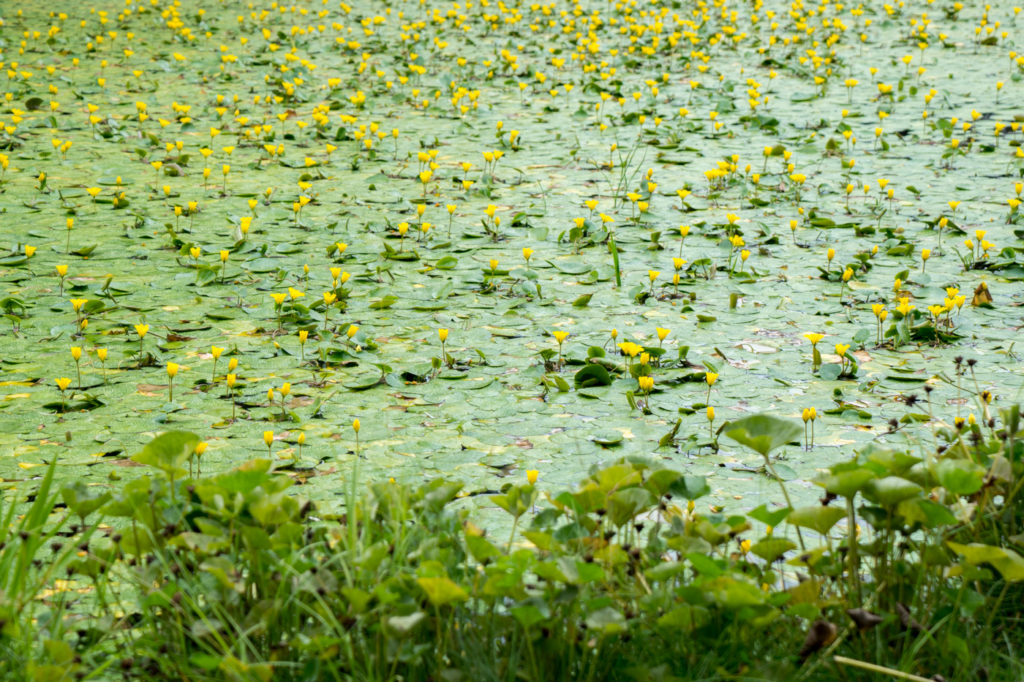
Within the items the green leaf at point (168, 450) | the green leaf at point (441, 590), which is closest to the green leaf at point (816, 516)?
the green leaf at point (441, 590)

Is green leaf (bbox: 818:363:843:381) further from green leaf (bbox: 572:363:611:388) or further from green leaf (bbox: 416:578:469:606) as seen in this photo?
green leaf (bbox: 416:578:469:606)

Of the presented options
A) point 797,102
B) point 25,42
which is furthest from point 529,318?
point 25,42

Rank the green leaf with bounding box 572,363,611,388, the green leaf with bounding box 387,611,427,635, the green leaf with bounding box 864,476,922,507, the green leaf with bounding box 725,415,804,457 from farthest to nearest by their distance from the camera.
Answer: the green leaf with bounding box 572,363,611,388 < the green leaf with bounding box 725,415,804,457 < the green leaf with bounding box 864,476,922,507 < the green leaf with bounding box 387,611,427,635

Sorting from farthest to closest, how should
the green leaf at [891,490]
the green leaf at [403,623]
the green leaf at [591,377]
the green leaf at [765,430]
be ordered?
the green leaf at [591,377] < the green leaf at [765,430] < the green leaf at [891,490] < the green leaf at [403,623]

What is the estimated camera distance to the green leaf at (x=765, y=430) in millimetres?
Answer: 1468

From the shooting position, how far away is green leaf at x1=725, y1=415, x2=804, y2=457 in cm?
147

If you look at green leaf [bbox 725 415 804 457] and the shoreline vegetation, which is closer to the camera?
the shoreline vegetation

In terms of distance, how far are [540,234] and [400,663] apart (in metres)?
2.50

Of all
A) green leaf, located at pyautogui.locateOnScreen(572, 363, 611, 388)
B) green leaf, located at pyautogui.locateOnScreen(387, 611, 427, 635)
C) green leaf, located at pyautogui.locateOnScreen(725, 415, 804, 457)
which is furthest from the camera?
green leaf, located at pyautogui.locateOnScreen(572, 363, 611, 388)

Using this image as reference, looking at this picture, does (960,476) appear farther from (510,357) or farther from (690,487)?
(510,357)

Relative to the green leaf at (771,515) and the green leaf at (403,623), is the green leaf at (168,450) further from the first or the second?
the green leaf at (771,515)

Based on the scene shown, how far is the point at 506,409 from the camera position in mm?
2439

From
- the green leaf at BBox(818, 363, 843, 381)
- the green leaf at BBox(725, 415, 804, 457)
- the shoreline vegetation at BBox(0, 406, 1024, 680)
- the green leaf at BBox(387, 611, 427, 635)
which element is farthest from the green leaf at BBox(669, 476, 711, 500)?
the green leaf at BBox(818, 363, 843, 381)

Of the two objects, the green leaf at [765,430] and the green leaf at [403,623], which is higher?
the green leaf at [765,430]
